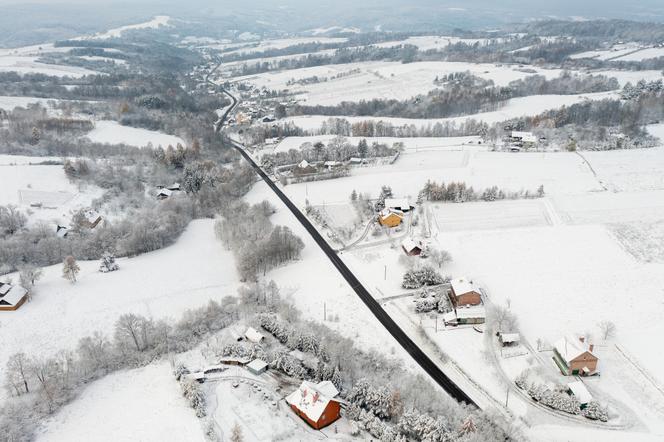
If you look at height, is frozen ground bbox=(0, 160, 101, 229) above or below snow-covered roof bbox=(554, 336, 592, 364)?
above

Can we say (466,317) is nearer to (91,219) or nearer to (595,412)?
(595,412)

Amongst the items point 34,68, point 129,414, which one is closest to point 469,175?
point 129,414

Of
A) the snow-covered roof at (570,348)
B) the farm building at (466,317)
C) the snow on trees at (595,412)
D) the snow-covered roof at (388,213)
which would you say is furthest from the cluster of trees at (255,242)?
the snow on trees at (595,412)

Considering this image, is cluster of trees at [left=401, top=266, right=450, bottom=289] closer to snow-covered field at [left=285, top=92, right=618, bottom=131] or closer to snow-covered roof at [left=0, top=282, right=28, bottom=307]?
snow-covered roof at [left=0, top=282, right=28, bottom=307]

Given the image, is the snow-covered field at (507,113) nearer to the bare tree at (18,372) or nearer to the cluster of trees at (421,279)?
the cluster of trees at (421,279)

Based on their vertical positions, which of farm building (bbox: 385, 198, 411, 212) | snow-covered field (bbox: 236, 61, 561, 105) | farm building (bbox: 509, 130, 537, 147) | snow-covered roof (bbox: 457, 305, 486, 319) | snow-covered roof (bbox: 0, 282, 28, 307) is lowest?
snow-covered roof (bbox: 457, 305, 486, 319)

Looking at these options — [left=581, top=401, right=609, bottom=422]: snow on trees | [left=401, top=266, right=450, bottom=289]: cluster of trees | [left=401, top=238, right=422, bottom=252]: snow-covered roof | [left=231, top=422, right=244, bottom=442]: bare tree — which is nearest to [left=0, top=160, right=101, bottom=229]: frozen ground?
[left=231, top=422, right=244, bottom=442]: bare tree
